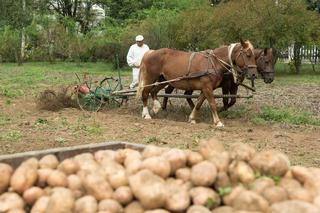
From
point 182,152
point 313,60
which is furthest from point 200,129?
point 313,60

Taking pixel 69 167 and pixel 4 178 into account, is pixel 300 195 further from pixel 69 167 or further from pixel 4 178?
pixel 4 178

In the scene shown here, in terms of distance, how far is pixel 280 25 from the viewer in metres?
26.1

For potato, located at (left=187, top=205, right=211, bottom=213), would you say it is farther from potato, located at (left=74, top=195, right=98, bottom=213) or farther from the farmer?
the farmer

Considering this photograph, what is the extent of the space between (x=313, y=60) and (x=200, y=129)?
76.5 feet

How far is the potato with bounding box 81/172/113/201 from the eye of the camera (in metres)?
4.01

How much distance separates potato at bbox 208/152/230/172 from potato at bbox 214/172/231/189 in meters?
0.06

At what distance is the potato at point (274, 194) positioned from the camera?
3803 mm

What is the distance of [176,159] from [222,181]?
1.34ft

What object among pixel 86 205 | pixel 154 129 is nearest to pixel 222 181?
pixel 86 205

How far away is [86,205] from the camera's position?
389 cm

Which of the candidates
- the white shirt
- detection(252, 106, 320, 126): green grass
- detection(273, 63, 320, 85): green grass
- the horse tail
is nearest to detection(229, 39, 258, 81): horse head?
detection(252, 106, 320, 126): green grass

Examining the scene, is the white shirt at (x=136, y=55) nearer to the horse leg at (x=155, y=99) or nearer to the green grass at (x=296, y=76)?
the horse leg at (x=155, y=99)

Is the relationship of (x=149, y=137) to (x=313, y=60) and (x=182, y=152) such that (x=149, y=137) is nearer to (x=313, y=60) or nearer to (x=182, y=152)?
(x=182, y=152)

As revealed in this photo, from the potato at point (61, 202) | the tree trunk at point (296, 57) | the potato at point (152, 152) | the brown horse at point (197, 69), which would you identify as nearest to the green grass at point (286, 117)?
the brown horse at point (197, 69)
